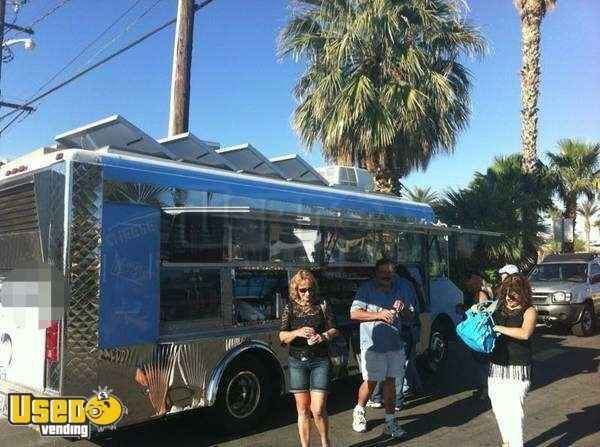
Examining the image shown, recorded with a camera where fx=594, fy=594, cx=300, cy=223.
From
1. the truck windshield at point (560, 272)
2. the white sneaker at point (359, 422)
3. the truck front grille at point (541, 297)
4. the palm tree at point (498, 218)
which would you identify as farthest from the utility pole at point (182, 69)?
the truck windshield at point (560, 272)

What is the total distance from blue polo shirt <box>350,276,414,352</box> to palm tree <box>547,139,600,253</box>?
19226 mm

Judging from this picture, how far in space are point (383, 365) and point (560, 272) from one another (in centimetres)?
1002

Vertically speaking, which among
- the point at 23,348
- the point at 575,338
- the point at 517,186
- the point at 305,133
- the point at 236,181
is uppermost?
the point at 305,133

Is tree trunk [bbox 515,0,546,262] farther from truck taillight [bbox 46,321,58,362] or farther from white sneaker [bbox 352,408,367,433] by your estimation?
truck taillight [bbox 46,321,58,362]

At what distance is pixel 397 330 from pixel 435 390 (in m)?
2.33

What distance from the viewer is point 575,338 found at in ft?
42.1

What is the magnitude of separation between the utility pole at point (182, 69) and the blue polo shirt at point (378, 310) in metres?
5.81

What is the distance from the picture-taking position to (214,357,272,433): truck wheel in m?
5.70

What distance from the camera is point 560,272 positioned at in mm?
14273

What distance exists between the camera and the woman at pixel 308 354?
475 centimetres

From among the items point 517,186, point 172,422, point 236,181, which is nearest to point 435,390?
point 172,422

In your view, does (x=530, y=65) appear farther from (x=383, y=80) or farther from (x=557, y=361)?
(x=557, y=361)

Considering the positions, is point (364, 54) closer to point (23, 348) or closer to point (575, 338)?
point (575, 338)

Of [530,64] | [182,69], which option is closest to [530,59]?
[530,64]
